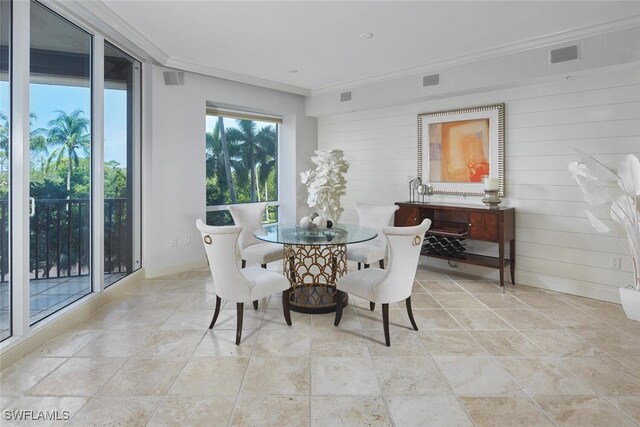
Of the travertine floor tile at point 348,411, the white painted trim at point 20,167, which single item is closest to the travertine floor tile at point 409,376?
the travertine floor tile at point 348,411

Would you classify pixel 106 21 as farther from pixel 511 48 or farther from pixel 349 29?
pixel 511 48

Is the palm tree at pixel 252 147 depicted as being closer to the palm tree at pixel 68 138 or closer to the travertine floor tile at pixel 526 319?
the palm tree at pixel 68 138

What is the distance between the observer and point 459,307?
371 cm

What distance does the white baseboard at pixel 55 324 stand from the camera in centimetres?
254

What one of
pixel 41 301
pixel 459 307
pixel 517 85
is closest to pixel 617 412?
pixel 459 307

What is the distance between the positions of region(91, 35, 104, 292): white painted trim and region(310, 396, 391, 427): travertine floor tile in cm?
274

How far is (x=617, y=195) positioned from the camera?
12.0ft

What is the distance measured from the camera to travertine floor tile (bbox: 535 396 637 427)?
6.40 ft

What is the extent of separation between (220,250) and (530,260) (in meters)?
3.59

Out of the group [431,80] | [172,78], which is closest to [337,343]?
[431,80]

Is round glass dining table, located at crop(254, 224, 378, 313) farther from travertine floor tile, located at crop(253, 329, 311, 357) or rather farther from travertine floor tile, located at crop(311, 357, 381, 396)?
travertine floor tile, located at crop(311, 357, 381, 396)

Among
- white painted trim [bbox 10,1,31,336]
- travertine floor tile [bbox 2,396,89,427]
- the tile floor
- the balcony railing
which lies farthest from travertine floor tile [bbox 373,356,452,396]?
the balcony railing

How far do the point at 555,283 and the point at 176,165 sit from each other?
4.81 m

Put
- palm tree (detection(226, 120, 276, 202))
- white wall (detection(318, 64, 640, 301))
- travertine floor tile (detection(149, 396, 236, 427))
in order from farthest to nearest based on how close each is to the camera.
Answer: palm tree (detection(226, 120, 276, 202)) → white wall (detection(318, 64, 640, 301)) → travertine floor tile (detection(149, 396, 236, 427))
